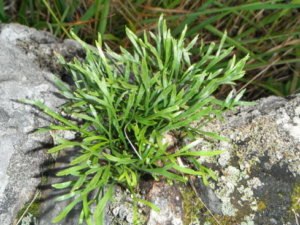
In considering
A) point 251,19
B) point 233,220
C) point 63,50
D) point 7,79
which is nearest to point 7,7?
point 63,50

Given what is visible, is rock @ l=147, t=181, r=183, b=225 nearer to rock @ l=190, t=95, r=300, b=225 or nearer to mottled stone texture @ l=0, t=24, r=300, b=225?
mottled stone texture @ l=0, t=24, r=300, b=225

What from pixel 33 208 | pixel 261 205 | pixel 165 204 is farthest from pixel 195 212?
pixel 33 208

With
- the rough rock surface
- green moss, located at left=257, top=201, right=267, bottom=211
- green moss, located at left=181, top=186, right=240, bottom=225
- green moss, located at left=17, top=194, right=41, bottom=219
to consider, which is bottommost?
green moss, located at left=17, top=194, right=41, bottom=219

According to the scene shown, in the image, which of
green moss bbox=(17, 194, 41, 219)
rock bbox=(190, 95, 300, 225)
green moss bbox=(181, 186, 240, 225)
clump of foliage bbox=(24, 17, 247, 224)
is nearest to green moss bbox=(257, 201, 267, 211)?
rock bbox=(190, 95, 300, 225)

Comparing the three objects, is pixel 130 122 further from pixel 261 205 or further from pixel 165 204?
pixel 261 205

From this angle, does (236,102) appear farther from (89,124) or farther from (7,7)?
(7,7)
